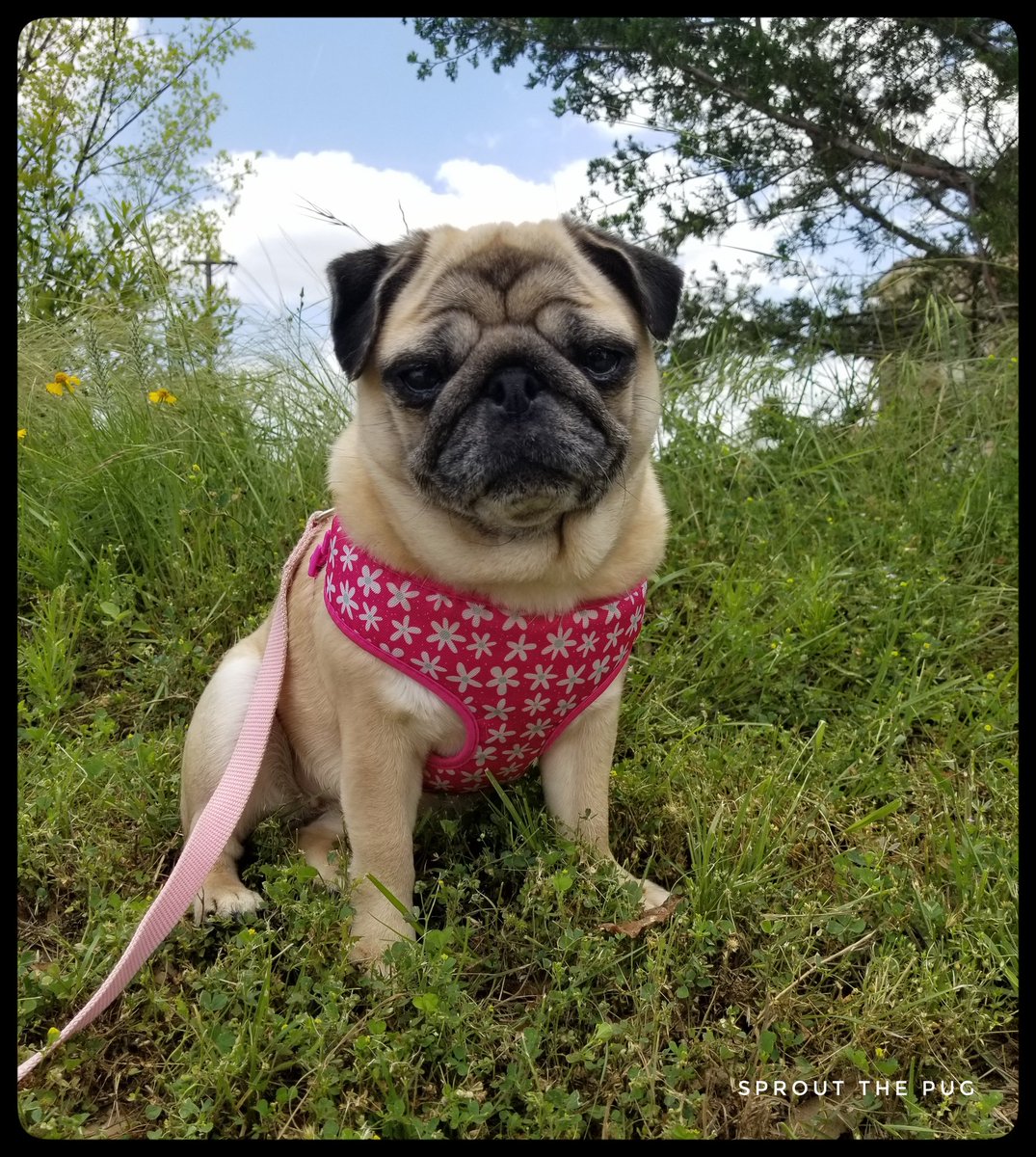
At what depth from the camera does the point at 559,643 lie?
258cm

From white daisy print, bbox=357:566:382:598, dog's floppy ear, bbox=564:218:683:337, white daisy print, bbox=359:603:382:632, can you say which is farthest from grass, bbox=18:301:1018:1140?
dog's floppy ear, bbox=564:218:683:337

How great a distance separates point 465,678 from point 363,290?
1.24m

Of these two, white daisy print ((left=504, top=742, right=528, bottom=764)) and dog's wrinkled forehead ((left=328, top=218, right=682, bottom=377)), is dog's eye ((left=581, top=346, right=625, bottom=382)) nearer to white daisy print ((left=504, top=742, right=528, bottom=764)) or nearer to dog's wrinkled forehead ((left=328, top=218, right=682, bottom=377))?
dog's wrinkled forehead ((left=328, top=218, right=682, bottom=377))

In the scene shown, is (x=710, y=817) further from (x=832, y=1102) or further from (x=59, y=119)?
(x=59, y=119)

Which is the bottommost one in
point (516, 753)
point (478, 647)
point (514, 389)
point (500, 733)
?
point (516, 753)

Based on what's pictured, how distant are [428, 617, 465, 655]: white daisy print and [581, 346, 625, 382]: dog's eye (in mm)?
828

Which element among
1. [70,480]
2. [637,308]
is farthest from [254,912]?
[70,480]

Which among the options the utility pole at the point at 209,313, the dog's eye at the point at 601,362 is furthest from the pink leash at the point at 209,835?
the utility pole at the point at 209,313

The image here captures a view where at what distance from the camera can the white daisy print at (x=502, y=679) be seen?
2.54 m

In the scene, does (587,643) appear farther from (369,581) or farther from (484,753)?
(369,581)

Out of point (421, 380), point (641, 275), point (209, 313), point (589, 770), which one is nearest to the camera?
point (421, 380)

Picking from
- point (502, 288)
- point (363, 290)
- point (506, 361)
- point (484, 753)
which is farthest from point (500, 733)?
point (363, 290)

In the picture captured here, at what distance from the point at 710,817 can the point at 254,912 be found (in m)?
1.44

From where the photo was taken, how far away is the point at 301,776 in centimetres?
307
